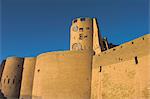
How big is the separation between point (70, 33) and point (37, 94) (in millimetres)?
12346

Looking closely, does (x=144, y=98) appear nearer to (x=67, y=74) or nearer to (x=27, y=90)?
(x=67, y=74)

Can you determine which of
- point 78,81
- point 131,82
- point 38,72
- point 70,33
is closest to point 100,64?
point 78,81

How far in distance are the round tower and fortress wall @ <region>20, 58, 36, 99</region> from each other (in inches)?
248

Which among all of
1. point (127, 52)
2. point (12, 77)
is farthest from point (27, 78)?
point (127, 52)

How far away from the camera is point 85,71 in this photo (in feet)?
71.2

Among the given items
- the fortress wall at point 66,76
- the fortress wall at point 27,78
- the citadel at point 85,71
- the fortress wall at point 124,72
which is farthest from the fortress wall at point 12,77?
the fortress wall at point 124,72

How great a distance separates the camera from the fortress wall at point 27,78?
2969 centimetres

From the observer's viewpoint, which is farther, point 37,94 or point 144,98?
point 37,94

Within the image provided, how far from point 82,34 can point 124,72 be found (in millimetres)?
15328

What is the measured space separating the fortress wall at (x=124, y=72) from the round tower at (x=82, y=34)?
944 cm

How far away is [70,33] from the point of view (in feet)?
111

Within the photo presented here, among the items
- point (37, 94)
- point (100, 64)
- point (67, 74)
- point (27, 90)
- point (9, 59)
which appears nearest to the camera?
point (100, 64)

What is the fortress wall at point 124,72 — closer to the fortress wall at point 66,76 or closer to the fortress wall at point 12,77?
the fortress wall at point 66,76

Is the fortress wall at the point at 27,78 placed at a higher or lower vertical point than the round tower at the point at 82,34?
lower
